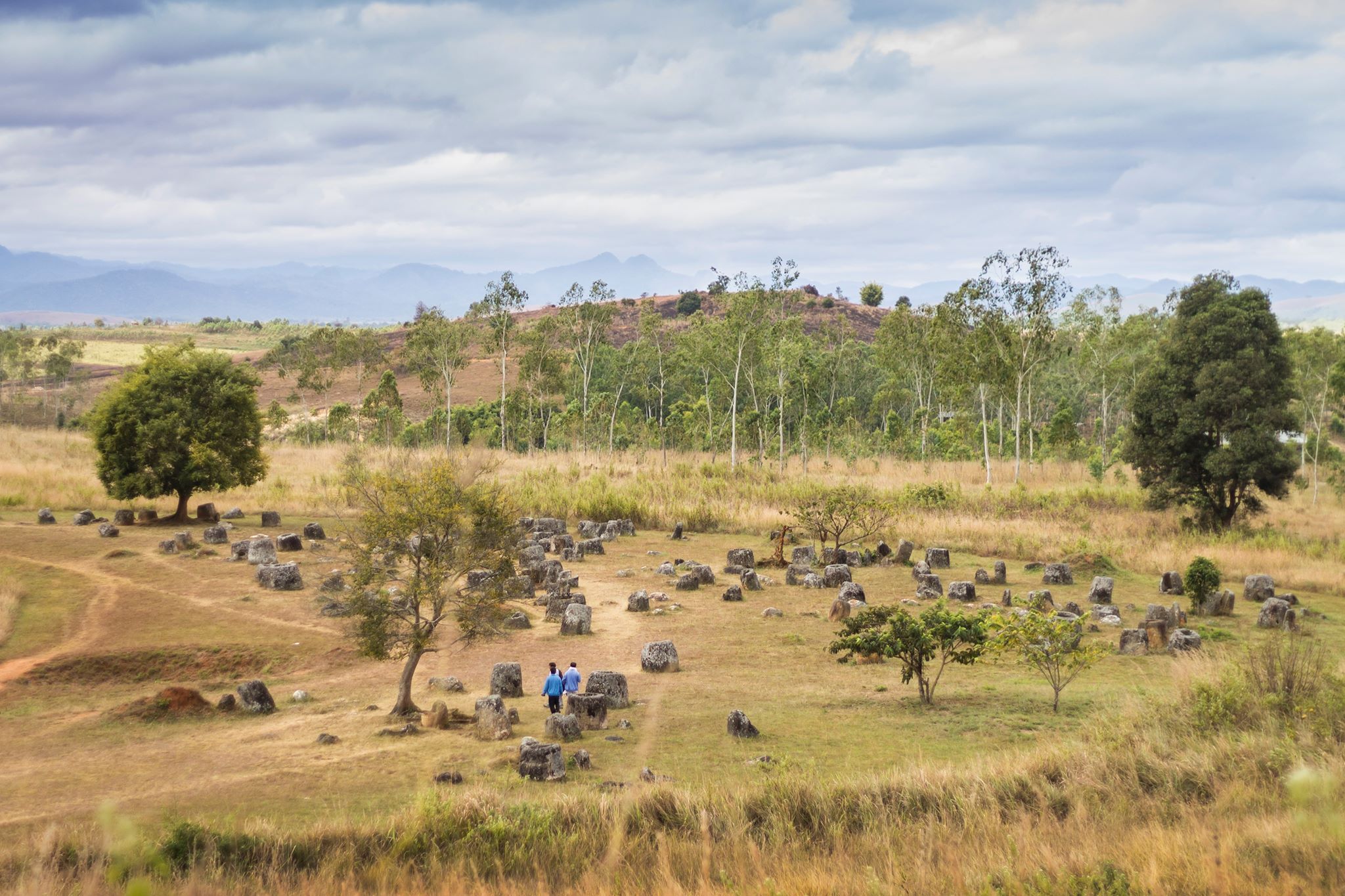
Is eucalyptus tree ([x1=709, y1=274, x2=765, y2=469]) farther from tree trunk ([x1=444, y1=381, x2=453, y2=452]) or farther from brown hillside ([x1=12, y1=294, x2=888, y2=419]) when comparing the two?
brown hillside ([x1=12, y1=294, x2=888, y2=419])

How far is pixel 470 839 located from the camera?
943 cm

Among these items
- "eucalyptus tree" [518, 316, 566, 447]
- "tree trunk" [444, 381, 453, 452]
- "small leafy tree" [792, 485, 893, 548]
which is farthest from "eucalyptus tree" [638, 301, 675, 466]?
"small leafy tree" [792, 485, 893, 548]

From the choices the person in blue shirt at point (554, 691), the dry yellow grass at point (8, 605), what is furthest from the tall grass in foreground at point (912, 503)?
the dry yellow grass at point (8, 605)

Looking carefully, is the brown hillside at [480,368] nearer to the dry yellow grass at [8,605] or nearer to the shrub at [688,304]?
the shrub at [688,304]

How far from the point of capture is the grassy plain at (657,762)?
849cm

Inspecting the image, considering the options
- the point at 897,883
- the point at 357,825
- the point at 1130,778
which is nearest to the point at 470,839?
the point at 357,825

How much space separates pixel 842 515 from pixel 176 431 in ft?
72.9

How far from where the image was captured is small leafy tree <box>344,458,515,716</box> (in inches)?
603

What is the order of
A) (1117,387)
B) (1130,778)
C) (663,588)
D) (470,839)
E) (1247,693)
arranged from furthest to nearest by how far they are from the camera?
(1117,387), (663,588), (1247,693), (1130,778), (470,839)

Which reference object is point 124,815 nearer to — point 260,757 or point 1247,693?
point 260,757

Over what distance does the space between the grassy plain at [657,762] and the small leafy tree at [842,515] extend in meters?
2.94

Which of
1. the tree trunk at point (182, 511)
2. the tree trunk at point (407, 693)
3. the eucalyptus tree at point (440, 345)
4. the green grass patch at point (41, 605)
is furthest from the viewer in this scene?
the eucalyptus tree at point (440, 345)

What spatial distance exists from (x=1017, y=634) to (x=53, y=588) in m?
22.4

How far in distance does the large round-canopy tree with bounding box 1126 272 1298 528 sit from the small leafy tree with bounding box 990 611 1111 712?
1850cm
